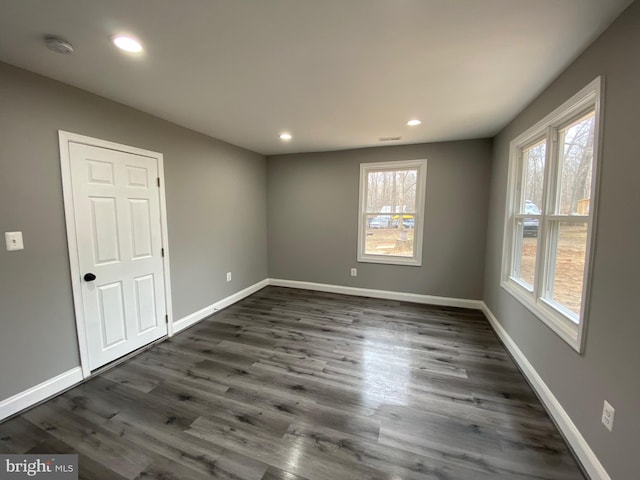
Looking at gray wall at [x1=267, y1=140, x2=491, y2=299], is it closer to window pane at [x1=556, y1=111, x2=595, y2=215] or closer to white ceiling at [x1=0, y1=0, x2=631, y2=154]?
white ceiling at [x1=0, y1=0, x2=631, y2=154]

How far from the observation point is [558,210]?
2.11m

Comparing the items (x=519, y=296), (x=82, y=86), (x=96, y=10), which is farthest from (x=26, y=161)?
(x=519, y=296)

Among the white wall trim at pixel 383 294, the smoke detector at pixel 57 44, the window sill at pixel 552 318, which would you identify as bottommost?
the white wall trim at pixel 383 294

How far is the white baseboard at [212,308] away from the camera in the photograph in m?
3.27

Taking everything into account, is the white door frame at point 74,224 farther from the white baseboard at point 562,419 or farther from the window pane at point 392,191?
the white baseboard at point 562,419

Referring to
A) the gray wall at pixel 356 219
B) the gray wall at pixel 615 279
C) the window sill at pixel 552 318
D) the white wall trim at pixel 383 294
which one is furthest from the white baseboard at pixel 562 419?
the gray wall at pixel 356 219

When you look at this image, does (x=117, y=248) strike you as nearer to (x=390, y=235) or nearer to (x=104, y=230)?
(x=104, y=230)

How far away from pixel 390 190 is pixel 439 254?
4.11ft

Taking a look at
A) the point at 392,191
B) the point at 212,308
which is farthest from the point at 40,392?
the point at 392,191

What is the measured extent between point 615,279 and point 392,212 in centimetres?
301

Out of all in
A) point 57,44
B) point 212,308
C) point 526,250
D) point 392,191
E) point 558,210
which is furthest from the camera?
point 392,191

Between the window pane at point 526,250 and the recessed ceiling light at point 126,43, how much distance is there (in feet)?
11.0

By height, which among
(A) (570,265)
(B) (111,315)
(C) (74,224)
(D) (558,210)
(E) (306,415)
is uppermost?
(D) (558,210)

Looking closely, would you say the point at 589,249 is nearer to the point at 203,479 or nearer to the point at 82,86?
the point at 203,479
